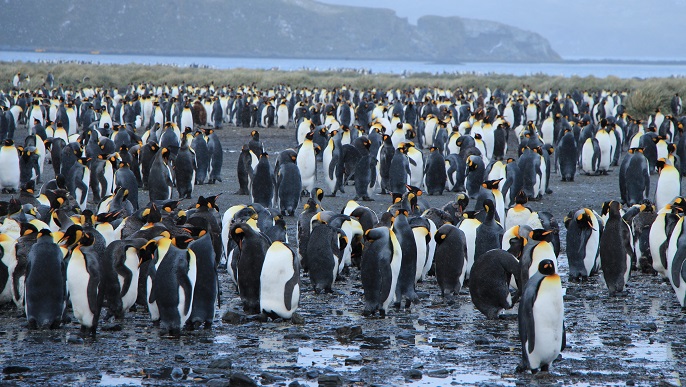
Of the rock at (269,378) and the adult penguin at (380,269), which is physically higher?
the adult penguin at (380,269)

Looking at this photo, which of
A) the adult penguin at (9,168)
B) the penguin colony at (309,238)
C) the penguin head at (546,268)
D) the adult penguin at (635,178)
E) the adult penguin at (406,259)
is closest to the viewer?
the penguin head at (546,268)

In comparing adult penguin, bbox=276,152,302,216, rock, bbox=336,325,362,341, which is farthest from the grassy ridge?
rock, bbox=336,325,362,341

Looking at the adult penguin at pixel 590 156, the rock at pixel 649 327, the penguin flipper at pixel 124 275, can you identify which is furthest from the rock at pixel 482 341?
the adult penguin at pixel 590 156

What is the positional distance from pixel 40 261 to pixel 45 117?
56.3ft

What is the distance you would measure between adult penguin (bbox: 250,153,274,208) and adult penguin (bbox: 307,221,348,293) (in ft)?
12.7

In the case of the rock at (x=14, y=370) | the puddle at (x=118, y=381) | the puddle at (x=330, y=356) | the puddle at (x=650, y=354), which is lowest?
the puddle at (x=330, y=356)

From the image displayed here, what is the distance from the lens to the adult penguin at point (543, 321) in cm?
524

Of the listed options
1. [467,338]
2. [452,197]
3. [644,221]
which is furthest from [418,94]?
[467,338]

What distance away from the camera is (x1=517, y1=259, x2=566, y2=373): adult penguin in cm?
524

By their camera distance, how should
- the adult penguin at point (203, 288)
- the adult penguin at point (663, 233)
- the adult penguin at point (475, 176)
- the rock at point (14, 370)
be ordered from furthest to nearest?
the adult penguin at point (475, 176) → the adult penguin at point (663, 233) → the adult penguin at point (203, 288) → the rock at point (14, 370)

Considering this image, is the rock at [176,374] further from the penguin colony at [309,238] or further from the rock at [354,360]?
the rock at [354,360]

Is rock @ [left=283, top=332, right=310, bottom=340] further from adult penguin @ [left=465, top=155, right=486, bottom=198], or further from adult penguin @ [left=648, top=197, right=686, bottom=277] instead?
adult penguin @ [left=465, top=155, right=486, bottom=198]

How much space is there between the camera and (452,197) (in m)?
13.2

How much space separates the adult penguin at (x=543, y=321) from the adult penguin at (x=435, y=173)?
26.0 feet
